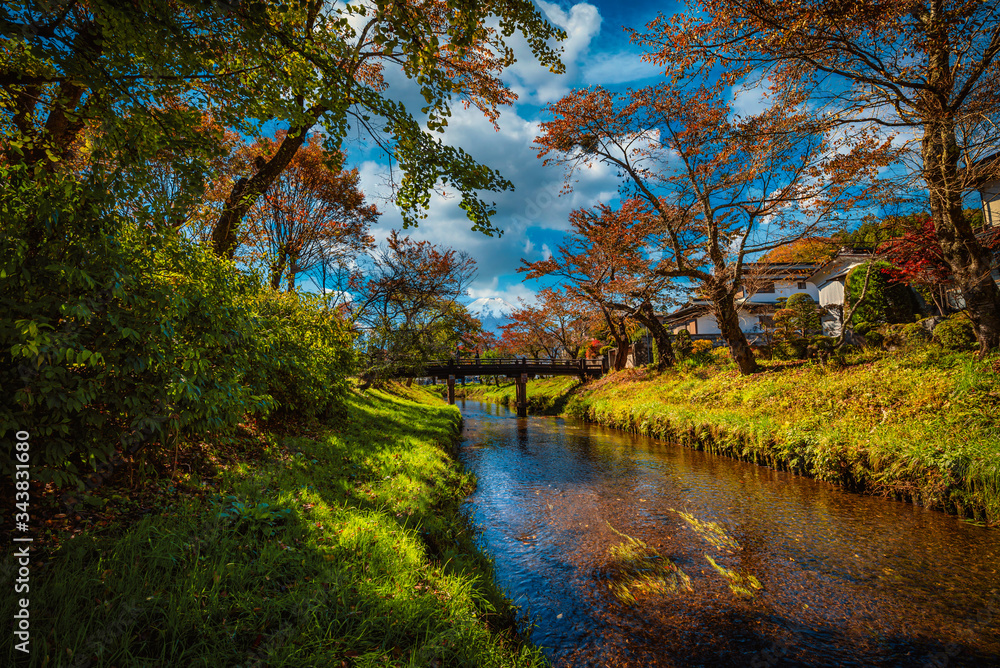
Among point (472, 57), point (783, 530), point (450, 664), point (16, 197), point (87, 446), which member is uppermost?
point (472, 57)

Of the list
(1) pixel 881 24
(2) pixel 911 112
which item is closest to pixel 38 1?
(1) pixel 881 24

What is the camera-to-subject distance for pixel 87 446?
2.91 metres

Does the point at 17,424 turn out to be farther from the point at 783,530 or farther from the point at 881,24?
the point at 881,24

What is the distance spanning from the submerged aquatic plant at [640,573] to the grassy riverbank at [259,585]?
4.96 feet

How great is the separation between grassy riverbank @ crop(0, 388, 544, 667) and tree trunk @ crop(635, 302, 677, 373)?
17.5 metres

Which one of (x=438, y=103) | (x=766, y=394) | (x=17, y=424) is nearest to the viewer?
(x=17, y=424)

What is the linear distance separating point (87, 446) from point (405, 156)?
11.2 ft

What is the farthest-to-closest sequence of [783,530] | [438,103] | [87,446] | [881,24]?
[881,24]
[783,530]
[438,103]
[87,446]

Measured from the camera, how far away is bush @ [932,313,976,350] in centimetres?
962

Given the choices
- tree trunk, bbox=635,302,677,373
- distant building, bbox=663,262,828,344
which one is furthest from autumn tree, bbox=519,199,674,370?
distant building, bbox=663,262,828,344

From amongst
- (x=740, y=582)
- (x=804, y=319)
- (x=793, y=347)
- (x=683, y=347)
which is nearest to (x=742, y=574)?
(x=740, y=582)

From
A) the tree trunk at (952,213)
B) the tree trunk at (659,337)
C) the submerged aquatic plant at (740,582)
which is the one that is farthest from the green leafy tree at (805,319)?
the submerged aquatic plant at (740,582)

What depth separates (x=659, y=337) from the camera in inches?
834

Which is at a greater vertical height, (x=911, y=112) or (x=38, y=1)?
(x=911, y=112)
